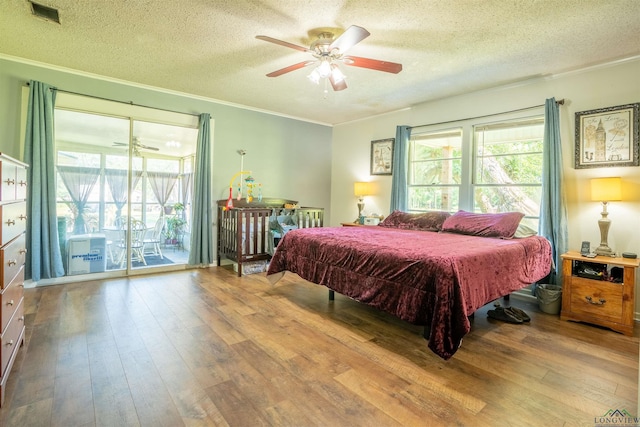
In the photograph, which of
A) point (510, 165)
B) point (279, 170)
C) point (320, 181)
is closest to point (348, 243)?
point (510, 165)

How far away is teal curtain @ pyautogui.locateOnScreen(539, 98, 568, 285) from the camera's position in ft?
10.6

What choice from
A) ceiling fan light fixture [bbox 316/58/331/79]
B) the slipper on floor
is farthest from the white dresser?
the slipper on floor

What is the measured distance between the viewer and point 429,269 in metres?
2.03

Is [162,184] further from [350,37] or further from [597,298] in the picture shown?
[597,298]

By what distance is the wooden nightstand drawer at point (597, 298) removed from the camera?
8.55 ft

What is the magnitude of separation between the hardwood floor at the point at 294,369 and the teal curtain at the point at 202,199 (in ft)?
4.78

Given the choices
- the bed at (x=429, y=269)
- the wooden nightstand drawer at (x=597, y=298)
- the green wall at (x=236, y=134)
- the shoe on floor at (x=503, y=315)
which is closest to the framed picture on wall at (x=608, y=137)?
the bed at (x=429, y=269)

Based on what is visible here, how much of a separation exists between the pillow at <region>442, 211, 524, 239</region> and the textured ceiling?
1.57 meters

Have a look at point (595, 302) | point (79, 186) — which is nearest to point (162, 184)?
point (79, 186)

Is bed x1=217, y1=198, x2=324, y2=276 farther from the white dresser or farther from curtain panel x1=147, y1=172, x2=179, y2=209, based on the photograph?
the white dresser

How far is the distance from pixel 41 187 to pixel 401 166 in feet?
14.7

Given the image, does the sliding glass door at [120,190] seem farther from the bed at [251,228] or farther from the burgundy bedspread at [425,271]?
the burgundy bedspread at [425,271]

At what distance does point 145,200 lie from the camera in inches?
170

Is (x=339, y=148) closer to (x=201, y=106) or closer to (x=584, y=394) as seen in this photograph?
(x=201, y=106)
